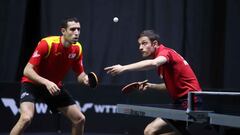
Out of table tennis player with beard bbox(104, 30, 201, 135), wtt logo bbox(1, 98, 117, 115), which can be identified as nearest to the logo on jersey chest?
table tennis player with beard bbox(104, 30, 201, 135)

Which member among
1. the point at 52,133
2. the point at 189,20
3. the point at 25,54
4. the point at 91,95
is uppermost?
the point at 189,20

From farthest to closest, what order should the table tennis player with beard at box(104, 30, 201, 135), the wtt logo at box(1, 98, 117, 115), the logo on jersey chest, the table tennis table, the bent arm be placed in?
the wtt logo at box(1, 98, 117, 115), the logo on jersey chest, the bent arm, the table tennis player with beard at box(104, 30, 201, 135), the table tennis table

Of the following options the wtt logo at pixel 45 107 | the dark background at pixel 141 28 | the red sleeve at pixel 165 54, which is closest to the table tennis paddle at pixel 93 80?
the red sleeve at pixel 165 54

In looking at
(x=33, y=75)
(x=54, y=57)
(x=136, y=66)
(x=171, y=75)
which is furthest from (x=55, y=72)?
(x=136, y=66)

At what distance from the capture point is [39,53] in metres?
5.05

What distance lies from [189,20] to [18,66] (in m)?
2.84

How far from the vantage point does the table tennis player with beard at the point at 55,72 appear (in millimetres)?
5004

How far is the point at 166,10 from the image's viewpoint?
315 inches

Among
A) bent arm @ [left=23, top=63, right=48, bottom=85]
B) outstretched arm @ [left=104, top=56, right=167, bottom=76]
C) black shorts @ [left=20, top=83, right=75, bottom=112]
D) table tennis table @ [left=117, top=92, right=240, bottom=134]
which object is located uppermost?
outstretched arm @ [left=104, top=56, right=167, bottom=76]

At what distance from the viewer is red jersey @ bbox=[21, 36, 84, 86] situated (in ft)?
16.8

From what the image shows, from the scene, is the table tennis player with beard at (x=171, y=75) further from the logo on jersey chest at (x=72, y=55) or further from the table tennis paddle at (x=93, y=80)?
the logo on jersey chest at (x=72, y=55)

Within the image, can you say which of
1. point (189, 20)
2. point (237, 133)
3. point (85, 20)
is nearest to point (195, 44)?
point (189, 20)

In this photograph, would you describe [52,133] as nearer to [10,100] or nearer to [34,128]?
[34,128]

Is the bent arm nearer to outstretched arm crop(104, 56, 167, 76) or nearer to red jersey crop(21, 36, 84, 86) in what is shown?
red jersey crop(21, 36, 84, 86)
